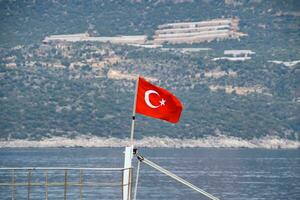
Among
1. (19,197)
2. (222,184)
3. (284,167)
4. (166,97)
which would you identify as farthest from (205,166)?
(166,97)

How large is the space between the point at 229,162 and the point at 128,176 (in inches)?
6060

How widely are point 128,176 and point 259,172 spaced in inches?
4675

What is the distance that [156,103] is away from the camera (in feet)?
103

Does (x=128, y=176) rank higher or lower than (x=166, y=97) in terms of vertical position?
lower

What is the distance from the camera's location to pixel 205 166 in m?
168

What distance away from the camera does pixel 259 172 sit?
148625 mm

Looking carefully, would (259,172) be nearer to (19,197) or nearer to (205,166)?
(205,166)

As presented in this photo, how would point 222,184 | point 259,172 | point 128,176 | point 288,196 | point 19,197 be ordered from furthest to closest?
point 259,172, point 222,184, point 288,196, point 19,197, point 128,176

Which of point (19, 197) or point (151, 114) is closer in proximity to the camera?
point (151, 114)

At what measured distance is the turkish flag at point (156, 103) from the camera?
31141 millimetres

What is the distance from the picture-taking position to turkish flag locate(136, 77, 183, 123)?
31.1m

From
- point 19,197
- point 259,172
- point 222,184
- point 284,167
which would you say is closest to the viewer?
point 19,197

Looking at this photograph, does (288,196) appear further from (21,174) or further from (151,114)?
(151,114)

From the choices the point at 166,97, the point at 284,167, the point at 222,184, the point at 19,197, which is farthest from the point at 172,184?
the point at 166,97
